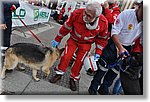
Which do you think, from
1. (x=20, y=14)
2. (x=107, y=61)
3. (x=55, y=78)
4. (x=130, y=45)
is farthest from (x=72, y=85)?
(x=20, y=14)

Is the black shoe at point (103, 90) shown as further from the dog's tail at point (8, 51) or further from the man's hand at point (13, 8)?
the man's hand at point (13, 8)

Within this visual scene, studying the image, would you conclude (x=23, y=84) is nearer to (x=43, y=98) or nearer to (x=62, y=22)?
(x=43, y=98)

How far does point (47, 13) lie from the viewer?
1560 mm

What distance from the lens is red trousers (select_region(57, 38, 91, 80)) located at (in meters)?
1.67

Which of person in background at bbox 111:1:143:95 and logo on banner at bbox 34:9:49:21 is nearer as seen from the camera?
person in background at bbox 111:1:143:95

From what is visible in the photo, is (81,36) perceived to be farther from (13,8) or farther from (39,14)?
(13,8)

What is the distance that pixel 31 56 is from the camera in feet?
5.39

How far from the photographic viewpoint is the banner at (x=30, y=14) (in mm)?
1569

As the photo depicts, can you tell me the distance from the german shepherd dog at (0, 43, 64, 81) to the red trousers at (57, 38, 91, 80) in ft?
0.16

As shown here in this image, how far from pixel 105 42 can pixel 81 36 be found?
144 mm

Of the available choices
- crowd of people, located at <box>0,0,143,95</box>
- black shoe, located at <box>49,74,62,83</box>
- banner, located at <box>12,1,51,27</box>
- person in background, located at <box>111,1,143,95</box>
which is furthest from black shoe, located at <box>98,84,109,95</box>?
banner, located at <box>12,1,51,27</box>

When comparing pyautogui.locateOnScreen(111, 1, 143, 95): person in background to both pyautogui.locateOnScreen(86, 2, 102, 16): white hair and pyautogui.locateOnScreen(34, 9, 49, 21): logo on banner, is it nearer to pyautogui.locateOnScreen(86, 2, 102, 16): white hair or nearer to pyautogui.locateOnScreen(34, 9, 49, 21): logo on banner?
pyautogui.locateOnScreen(86, 2, 102, 16): white hair

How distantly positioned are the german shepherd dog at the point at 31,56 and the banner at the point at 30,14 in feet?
0.47

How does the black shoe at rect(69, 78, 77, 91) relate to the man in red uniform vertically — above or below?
below
